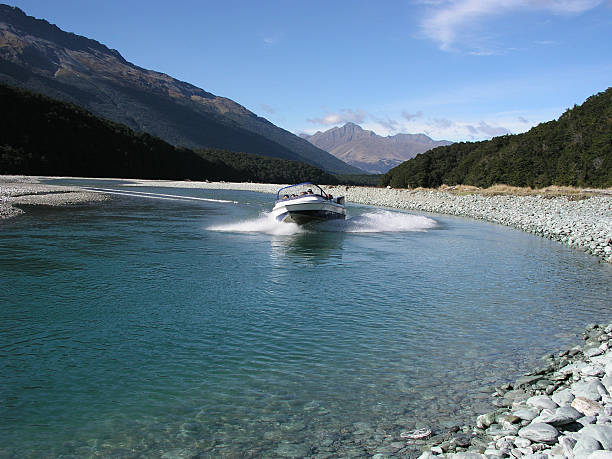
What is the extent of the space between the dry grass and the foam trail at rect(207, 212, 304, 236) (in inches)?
1013

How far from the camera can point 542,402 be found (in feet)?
19.2

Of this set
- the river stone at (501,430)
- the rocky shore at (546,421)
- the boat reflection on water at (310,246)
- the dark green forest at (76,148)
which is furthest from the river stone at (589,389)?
the dark green forest at (76,148)

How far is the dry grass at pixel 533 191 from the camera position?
1622 inches

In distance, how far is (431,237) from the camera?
24.7 metres

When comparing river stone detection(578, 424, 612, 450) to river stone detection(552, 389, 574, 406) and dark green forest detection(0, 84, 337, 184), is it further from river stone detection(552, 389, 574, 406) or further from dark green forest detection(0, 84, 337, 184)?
dark green forest detection(0, 84, 337, 184)

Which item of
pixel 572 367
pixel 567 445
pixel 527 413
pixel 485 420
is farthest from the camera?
pixel 572 367

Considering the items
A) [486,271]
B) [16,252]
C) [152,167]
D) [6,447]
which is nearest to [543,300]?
[486,271]

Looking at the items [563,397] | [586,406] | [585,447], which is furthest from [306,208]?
[585,447]

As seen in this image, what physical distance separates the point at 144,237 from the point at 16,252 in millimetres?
5838

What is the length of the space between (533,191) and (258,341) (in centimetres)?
4731

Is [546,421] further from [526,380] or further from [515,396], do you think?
[526,380]

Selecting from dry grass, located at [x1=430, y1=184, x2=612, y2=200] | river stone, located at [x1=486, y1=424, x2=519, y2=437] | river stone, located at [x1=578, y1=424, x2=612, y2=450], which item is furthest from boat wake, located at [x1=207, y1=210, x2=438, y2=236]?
river stone, located at [x1=578, y1=424, x2=612, y2=450]

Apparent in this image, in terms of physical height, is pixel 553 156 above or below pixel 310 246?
above

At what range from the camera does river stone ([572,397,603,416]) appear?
535cm
